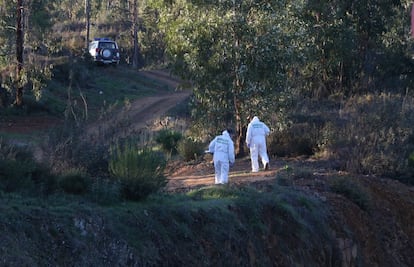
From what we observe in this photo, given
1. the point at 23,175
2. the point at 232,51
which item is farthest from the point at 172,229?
the point at 232,51

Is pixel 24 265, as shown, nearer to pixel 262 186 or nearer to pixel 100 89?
pixel 262 186

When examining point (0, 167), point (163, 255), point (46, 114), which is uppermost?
point (46, 114)

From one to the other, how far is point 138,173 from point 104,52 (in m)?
41.3

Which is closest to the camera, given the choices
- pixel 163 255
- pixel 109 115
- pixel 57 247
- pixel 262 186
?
pixel 57 247

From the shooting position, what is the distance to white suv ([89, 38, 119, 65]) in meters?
52.6

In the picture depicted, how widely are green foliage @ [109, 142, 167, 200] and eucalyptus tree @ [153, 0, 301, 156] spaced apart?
867 centimetres

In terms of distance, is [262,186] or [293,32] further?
[293,32]

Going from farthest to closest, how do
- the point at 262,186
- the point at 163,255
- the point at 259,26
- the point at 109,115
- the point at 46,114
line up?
the point at 46,114 < the point at 259,26 < the point at 109,115 < the point at 262,186 < the point at 163,255

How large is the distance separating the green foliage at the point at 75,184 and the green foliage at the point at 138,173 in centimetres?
55

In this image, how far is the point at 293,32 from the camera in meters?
22.9

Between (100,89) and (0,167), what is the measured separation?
32136mm

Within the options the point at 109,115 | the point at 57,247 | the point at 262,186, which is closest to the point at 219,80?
the point at 109,115

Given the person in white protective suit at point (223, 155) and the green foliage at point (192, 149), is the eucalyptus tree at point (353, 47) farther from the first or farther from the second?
the person in white protective suit at point (223, 155)

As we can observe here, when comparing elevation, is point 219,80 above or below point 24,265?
above
